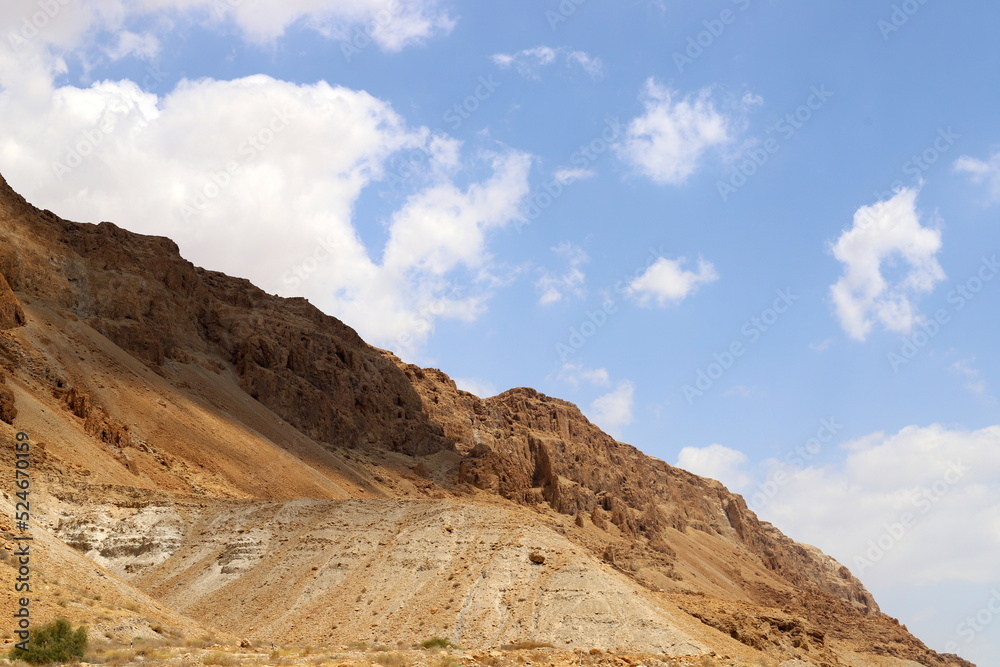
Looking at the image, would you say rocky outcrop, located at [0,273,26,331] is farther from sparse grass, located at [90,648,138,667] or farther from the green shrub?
the green shrub

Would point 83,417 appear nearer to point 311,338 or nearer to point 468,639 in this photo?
point 468,639

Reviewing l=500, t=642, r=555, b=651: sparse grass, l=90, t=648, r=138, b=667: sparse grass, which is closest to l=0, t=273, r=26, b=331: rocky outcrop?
l=90, t=648, r=138, b=667: sparse grass

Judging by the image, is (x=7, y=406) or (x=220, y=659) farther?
(x=7, y=406)

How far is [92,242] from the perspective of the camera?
2709 inches

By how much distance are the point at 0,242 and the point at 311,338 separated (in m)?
32.4

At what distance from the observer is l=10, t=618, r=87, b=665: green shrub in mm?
16297

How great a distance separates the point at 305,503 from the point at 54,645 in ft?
64.0

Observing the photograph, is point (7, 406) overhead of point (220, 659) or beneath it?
overhead

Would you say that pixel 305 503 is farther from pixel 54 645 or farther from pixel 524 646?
pixel 54 645

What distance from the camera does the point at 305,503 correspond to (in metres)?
36.1

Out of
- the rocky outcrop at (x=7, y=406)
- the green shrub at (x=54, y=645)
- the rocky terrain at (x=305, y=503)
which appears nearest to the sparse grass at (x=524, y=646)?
the rocky terrain at (x=305, y=503)

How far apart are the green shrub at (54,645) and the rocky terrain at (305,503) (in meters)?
2.43

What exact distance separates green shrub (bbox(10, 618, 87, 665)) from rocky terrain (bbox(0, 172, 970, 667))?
2431mm

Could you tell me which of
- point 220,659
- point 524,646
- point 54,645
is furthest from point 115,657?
point 524,646
